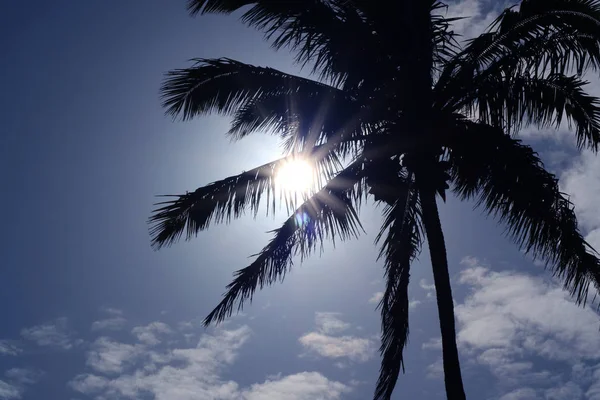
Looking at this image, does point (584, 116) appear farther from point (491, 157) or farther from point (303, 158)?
point (303, 158)

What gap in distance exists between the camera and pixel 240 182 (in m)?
8.88

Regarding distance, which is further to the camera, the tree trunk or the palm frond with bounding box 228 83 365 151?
the palm frond with bounding box 228 83 365 151

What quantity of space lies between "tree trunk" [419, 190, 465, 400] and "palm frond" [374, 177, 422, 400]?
0.75m

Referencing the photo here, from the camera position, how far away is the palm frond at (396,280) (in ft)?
26.5

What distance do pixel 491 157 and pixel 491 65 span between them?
1.29m

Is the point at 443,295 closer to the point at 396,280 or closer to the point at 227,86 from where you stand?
the point at 396,280

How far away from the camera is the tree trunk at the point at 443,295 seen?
695cm

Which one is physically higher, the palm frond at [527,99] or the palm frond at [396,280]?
the palm frond at [527,99]

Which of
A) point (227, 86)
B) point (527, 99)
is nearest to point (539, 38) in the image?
point (527, 99)

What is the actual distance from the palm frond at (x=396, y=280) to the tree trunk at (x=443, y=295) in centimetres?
75

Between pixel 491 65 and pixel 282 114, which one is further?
pixel 282 114

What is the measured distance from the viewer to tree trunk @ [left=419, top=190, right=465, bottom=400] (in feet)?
22.8

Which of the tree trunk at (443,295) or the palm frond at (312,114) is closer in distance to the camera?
the tree trunk at (443,295)

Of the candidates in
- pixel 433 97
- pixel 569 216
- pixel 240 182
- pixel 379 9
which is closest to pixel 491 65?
pixel 433 97
